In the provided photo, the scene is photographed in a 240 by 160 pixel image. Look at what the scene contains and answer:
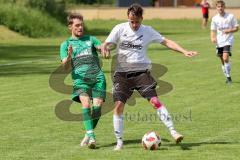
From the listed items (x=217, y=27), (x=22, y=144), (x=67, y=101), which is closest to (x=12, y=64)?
(x=217, y=27)

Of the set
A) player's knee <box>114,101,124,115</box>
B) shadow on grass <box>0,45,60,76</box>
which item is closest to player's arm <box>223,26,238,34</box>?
shadow on grass <box>0,45,60,76</box>

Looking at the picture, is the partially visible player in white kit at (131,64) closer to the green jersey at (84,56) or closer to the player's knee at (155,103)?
the player's knee at (155,103)

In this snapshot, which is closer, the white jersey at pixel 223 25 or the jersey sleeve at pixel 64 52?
the jersey sleeve at pixel 64 52

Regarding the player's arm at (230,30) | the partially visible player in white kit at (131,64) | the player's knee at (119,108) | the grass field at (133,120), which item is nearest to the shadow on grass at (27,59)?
the grass field at (133,120)

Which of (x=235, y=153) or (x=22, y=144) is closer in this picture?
(x=235, y=153)

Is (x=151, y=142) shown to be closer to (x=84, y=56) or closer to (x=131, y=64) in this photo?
(x=131, y=64)

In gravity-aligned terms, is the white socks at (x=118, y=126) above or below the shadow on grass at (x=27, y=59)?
above

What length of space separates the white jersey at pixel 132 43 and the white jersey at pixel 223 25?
10536mm

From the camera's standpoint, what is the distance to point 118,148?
1179 centimetres

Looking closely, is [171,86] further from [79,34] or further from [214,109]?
[79,34]

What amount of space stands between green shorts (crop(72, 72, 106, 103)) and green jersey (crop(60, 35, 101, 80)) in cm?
6

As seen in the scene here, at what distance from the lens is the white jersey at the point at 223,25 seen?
22.4 metres

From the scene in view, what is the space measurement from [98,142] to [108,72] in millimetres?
13431

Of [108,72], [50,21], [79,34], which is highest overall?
[79,34]
